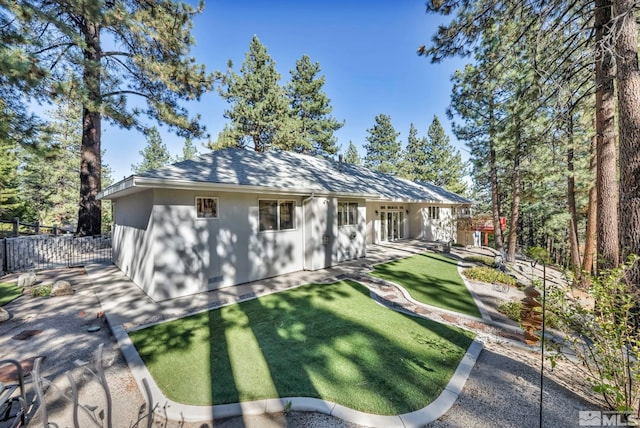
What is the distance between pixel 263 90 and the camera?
21500 mm

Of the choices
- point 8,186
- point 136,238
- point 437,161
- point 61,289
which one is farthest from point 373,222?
point 8,186

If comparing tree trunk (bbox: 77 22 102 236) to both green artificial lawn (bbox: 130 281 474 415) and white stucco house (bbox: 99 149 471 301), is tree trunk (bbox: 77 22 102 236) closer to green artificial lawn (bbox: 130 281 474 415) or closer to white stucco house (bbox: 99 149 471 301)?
white stucco house (bbox: 99 149 471 301)

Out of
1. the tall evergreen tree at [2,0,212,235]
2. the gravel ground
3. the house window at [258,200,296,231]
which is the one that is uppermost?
the tall evergreen tree at [2,0,212,235]

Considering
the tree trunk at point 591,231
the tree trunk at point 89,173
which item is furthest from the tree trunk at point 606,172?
the tree trunk at point 89,173

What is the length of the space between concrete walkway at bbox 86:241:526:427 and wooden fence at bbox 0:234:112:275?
8.25 ft

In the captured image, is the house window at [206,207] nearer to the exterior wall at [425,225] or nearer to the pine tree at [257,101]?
the pine tree at [257,101]

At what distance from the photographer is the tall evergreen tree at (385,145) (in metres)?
35.5

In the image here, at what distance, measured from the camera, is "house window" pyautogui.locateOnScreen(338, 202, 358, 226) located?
10.8m

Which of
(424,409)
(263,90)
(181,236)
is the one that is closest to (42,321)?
(181,236)

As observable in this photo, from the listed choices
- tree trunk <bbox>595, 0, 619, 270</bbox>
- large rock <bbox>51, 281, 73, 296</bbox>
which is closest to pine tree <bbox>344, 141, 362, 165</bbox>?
tree trunk <bbox>595, 0, 619, 270</bbox>

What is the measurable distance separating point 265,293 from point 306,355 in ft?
10.4

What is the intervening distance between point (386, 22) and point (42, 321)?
43.2 ft

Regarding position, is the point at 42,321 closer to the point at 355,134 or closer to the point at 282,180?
the point at 282,180

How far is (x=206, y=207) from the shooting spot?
700 centimetres
